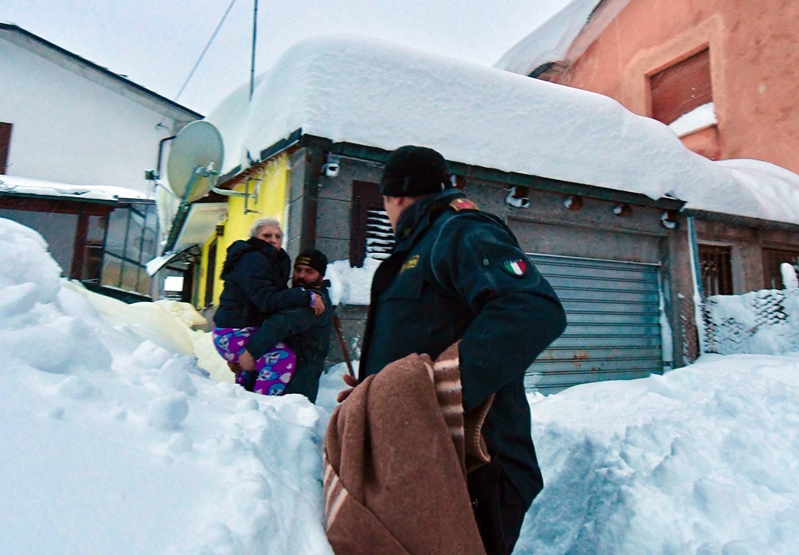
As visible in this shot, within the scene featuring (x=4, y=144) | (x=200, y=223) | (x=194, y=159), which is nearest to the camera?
(x=194, y=159)

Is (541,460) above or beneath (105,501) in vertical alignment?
beneath

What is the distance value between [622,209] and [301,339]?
587 centimetres

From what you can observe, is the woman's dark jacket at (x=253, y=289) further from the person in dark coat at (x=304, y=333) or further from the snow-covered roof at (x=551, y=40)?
the snow-covered roof at (x=551, y=40)

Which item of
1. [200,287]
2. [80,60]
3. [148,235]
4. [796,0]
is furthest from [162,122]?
[796,0]

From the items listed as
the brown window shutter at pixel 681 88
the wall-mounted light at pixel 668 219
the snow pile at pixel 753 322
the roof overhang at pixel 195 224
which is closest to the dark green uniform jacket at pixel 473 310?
the roof overhang at pixel 195 224

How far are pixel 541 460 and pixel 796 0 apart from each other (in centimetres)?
1325

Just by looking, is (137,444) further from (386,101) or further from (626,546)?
(386,101)

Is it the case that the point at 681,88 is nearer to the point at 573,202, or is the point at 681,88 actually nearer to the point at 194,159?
the point at 573,202

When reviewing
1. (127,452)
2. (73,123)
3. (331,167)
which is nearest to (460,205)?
(127,452)

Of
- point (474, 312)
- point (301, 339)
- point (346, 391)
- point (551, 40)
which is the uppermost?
point (551, 40)

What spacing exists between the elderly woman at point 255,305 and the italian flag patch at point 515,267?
217cm

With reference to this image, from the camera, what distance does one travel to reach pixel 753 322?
26.2ft

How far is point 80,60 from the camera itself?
1627 centimetres

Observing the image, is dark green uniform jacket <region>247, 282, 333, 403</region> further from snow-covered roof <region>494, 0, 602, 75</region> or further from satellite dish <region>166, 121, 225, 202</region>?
snow-covered roof <region>494, 0, 602, 75</region>
